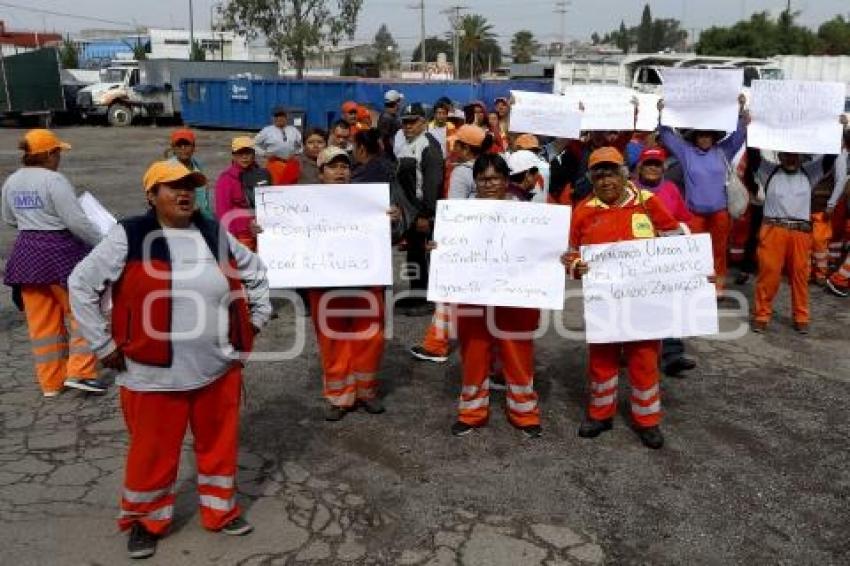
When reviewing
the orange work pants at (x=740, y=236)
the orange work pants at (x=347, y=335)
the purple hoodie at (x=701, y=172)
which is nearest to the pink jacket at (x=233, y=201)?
the orange work pants at (x=347, y=335)

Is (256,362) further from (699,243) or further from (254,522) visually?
(699,243)

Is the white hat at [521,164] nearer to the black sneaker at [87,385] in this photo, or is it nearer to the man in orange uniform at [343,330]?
the man in orange uniform at [343,330]

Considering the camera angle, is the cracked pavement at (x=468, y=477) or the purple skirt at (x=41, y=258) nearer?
the cracked pavement at (x=468, y=477)

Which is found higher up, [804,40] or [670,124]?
[804,40]

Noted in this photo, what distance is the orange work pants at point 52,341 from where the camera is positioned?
529 centimetres

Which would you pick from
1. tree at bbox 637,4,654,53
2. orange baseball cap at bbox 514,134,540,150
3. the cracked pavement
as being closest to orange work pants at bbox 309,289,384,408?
the cracked pavement

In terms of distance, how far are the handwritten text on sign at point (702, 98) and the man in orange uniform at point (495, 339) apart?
2544mm

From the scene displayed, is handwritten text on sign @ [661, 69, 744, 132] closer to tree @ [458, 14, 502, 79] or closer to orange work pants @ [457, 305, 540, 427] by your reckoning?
orange work pants @ [457, 305, 540, 427]

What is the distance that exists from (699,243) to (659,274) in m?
0.28

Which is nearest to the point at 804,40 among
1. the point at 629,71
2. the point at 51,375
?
the point at 629,71

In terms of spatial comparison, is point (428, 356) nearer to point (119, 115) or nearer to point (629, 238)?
point (629, 238)

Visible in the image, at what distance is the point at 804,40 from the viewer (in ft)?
171

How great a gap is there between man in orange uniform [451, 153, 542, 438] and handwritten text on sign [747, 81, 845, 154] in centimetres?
295

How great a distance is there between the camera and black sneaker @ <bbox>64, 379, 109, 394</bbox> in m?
5.35
